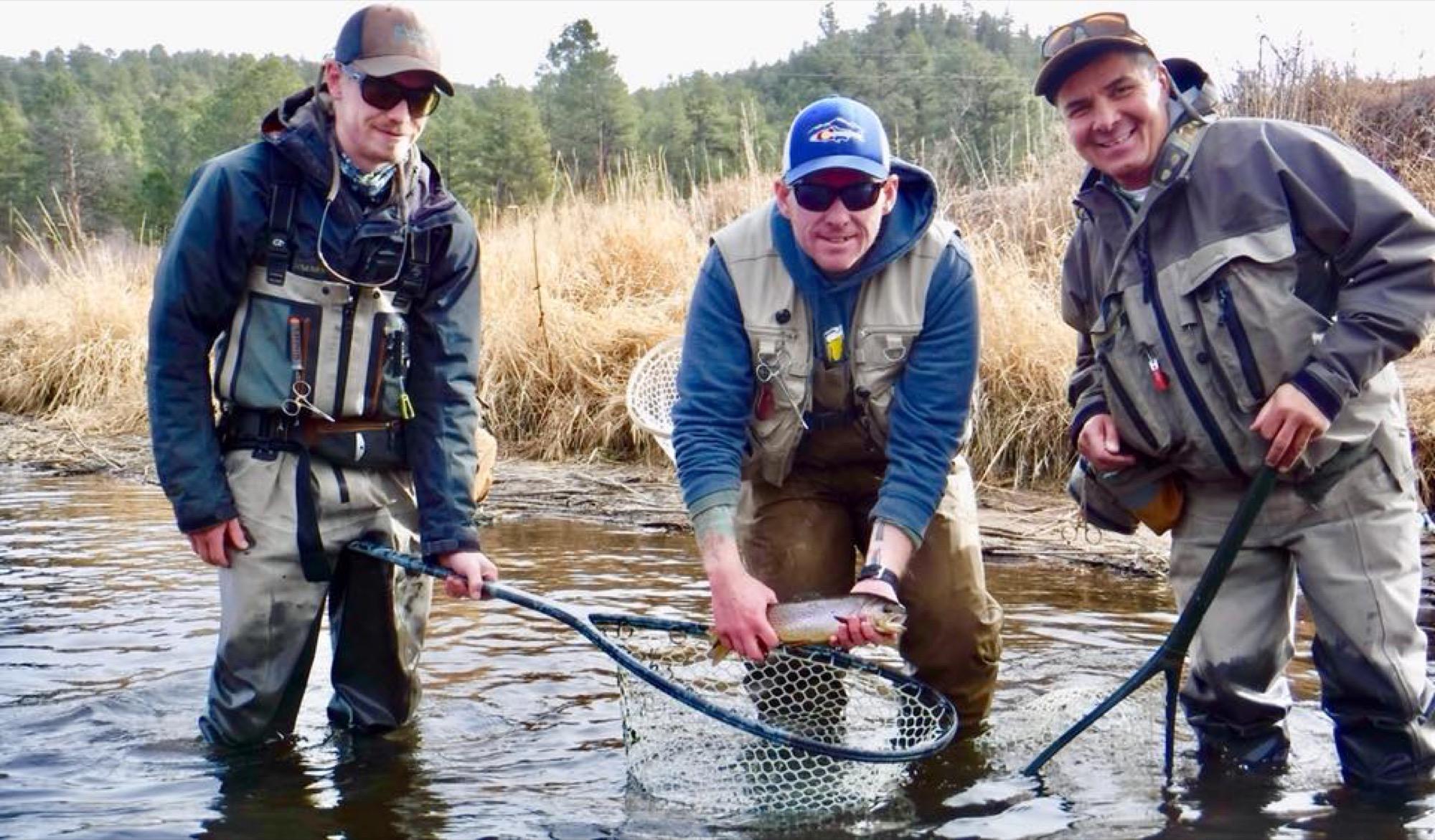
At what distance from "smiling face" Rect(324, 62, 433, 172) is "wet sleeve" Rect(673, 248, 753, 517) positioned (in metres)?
0.87

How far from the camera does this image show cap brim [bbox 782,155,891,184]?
3.70 meters

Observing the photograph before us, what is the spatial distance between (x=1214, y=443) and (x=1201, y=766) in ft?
3.33

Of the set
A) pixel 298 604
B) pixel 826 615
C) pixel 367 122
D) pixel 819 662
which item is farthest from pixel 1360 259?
pixel 298 604

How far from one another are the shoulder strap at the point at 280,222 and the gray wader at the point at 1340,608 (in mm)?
2449

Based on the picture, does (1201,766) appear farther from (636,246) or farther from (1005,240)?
(636,246)

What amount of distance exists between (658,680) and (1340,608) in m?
1.67

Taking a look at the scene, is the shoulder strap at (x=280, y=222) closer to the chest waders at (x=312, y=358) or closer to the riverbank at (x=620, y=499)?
the chest waders at (x=312, y=358)

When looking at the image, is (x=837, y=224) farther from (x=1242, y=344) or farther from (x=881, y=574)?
(x=1242, y=344)

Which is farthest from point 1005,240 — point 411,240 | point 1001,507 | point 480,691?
point 411,240

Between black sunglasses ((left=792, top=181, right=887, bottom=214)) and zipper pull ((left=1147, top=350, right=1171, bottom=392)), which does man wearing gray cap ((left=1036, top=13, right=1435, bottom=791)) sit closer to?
zipper pull ((left=1147, top=350, right=1171, bottom=392))

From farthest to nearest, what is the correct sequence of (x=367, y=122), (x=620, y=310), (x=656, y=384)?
1. (x=620, y=310)
2. (x=656, y=384)
3. (x=367, y=122)

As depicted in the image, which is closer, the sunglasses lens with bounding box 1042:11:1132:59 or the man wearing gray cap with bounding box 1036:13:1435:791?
the man wearing gray cap with bounding box 1036:13:1435:791

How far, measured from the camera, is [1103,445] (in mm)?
3977

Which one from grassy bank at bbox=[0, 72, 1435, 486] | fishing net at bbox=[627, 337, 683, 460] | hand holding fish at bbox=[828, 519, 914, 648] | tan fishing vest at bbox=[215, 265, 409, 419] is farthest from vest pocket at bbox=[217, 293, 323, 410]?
grassy bank at bbox=[0, 72, 1435, 486]
